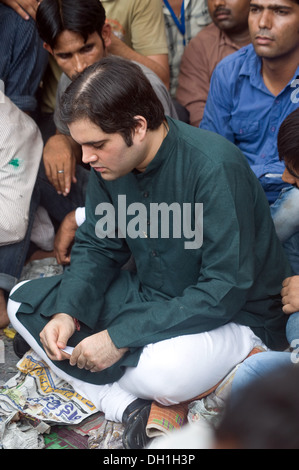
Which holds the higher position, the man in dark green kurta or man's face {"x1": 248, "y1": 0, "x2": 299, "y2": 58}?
man's face {"x1": 248, "y1": 0, "x2": 299, "y2": 58}

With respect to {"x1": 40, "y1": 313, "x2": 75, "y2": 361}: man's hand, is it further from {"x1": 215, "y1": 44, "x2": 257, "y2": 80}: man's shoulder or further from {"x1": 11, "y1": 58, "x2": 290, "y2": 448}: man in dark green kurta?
{"x1": 215, "y1": 44, "x2": 257, "y2": 80}: man's shoulder

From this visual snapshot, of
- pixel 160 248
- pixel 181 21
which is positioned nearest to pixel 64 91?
pixel 160 248

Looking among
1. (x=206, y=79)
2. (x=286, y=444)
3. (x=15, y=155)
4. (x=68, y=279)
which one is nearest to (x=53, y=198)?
(x=15, y=155)

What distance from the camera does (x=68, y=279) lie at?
105 inches

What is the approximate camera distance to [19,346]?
9.42 feet

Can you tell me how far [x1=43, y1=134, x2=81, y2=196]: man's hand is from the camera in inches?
132

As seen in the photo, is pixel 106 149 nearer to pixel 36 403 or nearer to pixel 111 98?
pixel 111 98

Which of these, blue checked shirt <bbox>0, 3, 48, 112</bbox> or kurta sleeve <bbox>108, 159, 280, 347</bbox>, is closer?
kurta sleeve <bbox>108, 159, 280, 347</bbox>

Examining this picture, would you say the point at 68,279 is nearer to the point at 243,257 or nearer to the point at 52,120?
the point at 243,257

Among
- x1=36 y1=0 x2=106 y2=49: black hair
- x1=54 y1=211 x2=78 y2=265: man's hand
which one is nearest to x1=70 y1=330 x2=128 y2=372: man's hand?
x1=54 y1=211 x2=78 y2=265: man's hand

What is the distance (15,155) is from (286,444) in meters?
2.51

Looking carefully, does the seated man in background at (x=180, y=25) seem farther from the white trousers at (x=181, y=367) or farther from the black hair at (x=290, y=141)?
the white trousers at (x=181, y=367)

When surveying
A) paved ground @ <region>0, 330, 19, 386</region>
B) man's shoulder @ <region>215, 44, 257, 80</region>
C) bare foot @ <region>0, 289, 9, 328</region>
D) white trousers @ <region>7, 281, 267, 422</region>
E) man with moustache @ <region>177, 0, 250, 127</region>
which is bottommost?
paved ground @ <region>0, 330, 19, 386</region>

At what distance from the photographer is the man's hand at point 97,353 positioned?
2.33 meters
